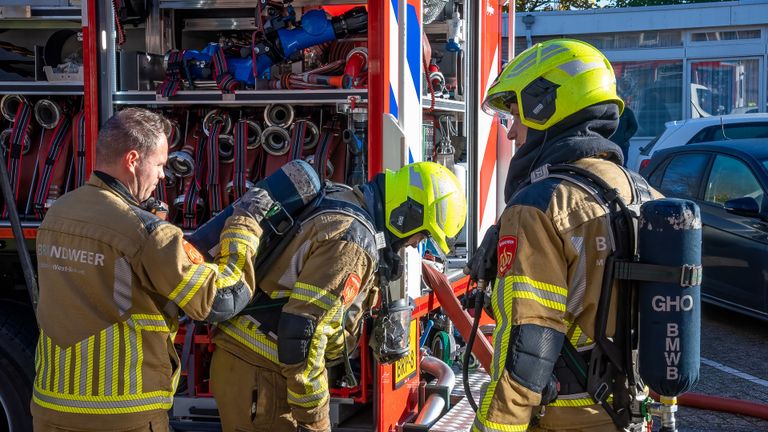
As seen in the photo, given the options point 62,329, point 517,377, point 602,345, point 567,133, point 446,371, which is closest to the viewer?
point 517,377

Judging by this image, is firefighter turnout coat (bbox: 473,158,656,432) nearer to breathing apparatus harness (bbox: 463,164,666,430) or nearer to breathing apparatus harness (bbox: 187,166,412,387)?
breathing apparatus harness (bbox: 463,164,666,430)

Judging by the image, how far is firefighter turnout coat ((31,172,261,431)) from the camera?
295cm

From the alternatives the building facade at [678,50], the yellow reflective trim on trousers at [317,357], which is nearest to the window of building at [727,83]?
the building facade at [678,50]

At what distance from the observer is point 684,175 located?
8555 mm

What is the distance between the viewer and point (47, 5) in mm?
4809

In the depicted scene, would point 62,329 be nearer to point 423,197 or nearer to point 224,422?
point 224,422

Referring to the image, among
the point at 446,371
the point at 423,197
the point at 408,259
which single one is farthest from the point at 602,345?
the point at 446,371

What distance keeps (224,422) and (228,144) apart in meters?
1.78

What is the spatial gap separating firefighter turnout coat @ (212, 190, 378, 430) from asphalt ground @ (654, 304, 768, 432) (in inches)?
119

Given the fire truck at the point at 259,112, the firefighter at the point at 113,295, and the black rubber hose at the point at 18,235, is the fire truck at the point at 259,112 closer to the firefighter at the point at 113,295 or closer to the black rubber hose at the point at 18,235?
the black rubber hose at the point at 18,235

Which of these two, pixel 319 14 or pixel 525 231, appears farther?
pixel 319 14

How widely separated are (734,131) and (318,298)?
323 inches

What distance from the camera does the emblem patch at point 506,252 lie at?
2.51 m

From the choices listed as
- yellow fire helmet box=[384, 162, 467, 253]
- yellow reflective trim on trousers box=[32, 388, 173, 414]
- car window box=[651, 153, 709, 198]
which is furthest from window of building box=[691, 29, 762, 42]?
Answer: yellow reflective trim on trousers box=[32, 388, 173, 414]
